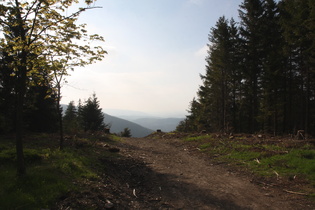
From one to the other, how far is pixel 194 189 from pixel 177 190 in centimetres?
61

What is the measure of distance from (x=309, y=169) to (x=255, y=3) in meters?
22.5

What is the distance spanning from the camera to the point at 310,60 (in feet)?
58.3

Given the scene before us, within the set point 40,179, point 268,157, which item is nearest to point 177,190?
point 40,179

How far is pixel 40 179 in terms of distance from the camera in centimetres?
590

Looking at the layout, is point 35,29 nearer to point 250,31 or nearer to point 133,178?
point 133,178

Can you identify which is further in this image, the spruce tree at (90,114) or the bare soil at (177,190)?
the spruce tree at (90,114)

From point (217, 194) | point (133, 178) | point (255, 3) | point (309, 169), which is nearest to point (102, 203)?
point (133, 178)

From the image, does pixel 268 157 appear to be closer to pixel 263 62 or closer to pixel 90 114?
pixel 263 62

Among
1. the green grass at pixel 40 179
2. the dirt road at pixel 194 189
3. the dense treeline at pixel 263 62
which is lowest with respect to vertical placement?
the dirt road at pixel 194 189

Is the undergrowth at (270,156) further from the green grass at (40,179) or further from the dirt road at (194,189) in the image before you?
the green grass at (40,179)

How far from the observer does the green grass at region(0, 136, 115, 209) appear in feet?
15.6

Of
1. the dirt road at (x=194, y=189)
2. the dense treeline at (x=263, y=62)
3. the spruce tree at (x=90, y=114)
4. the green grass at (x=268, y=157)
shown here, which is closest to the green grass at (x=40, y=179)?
the dirt road at (x=194, y=189)

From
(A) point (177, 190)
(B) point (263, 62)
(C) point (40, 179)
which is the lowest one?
(A) point (177, 190)

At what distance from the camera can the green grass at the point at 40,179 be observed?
475cm
